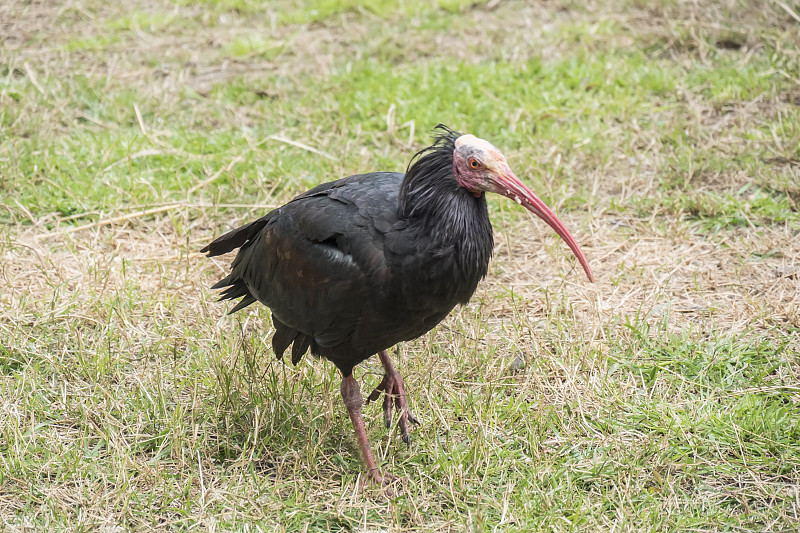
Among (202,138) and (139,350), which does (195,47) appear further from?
(139,350)

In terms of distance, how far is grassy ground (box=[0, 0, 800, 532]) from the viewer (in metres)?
3.71

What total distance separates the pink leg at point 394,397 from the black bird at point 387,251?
0.90 feet

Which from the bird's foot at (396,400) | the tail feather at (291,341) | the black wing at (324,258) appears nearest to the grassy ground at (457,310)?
the bird's foot at (396,400)

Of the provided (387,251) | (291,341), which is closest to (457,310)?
(291,341)

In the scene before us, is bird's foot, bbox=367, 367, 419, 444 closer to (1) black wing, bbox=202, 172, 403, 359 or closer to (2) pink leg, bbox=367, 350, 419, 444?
(2) pink leg, bbox=367, 350, 419, 444

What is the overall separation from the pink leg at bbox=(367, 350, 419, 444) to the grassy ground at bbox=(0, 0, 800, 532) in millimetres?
65

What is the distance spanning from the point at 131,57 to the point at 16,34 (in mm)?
1422

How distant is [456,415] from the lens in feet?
13.6

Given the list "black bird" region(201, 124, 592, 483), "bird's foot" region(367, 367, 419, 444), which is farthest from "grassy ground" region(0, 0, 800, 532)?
"black bird" region(201, 124, 592, 483)

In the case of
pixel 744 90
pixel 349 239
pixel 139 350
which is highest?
pixel 349 239

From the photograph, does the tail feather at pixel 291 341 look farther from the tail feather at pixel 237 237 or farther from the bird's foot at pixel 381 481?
the bird's foot at pixel 381 481

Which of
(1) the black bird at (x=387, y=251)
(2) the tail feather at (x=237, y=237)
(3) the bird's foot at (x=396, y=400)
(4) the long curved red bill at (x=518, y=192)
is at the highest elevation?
(4) the long curved red bill at (x=518, y=192)

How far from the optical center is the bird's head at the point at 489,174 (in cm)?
352

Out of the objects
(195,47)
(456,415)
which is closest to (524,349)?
(456,415)
